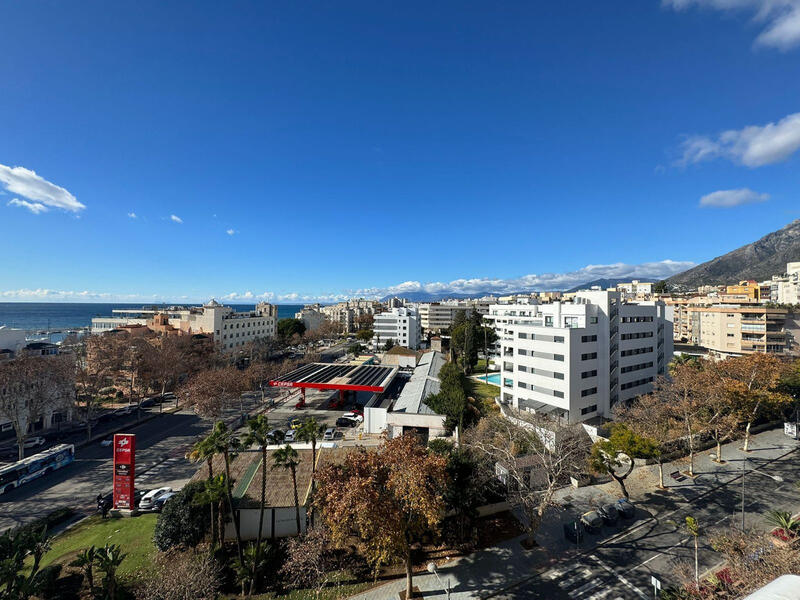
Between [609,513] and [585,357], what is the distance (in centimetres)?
1977

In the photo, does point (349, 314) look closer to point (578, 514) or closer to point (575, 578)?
point (578, 514)

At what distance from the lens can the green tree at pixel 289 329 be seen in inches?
3974

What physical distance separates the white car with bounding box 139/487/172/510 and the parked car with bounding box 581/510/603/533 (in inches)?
1205

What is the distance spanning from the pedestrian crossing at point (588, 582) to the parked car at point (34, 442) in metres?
49.7

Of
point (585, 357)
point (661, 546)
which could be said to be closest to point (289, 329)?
point (585, 357)

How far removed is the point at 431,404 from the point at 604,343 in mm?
22592

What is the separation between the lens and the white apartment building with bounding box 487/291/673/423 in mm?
38188

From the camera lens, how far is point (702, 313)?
246 ft

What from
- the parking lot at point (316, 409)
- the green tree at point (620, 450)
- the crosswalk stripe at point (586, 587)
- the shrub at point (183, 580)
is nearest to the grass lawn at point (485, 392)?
the parking lot at point (316, 409)

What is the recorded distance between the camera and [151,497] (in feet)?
83.2

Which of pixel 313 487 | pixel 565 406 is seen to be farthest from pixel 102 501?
pixel 565 406

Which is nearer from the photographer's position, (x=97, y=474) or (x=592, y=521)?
(x=592, y=521)

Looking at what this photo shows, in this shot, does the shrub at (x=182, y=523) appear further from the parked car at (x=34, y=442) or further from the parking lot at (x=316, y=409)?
the parked car at (x=34, y=442)

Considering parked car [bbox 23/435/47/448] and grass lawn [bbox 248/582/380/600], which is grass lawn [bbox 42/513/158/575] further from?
parked car [bbox 23/435/47/448]
